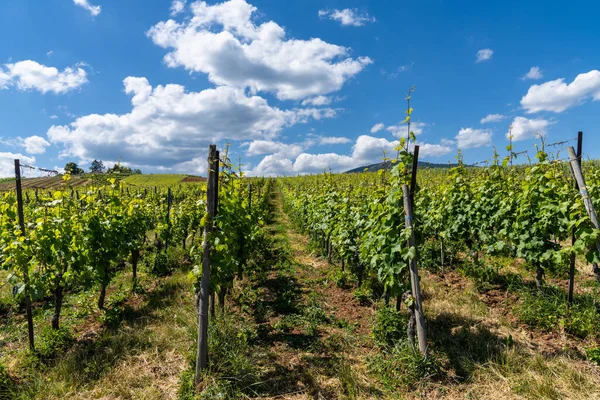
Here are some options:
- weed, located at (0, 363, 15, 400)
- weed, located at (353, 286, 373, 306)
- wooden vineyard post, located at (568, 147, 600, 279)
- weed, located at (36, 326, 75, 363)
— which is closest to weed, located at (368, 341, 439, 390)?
weed, located at (353, 286, 373, 306)

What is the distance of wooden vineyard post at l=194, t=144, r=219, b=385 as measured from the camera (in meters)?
3.70

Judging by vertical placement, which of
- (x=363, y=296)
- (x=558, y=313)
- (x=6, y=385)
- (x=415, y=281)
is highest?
(x=415, y=281)

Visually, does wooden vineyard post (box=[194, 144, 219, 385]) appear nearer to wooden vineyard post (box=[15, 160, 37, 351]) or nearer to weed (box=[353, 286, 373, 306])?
wooden vineyard post (box=[15, 160, 37, 351])

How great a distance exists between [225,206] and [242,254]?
56.8 inches

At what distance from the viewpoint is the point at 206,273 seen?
148 inches

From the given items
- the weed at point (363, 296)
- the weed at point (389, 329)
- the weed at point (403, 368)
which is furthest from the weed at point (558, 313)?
the weed at point (363, 296)

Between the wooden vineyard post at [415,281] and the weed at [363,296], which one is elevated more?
the wooden vineyard post at [415,281]

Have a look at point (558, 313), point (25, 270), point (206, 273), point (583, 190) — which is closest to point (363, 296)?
point (558, 313)

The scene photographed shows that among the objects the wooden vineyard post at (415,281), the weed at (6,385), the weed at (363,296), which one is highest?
the wooden vineyard post at (415,281)

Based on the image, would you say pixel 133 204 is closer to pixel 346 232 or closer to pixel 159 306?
pixel 159 306

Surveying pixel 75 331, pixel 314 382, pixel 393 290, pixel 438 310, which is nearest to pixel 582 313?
pixel 438 310

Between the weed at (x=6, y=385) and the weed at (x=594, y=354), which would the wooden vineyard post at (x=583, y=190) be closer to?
the weed at (x=594, y=354)

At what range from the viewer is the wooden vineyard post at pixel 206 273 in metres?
3.70

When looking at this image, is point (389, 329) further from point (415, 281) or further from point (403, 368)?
point (415, 281)
